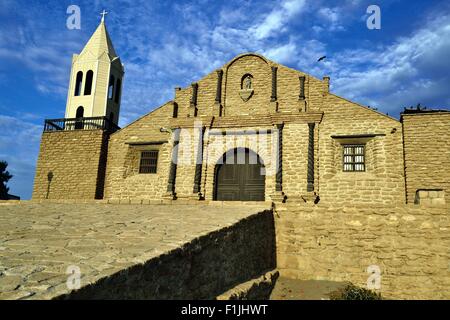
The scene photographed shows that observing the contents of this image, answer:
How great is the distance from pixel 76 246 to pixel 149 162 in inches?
475

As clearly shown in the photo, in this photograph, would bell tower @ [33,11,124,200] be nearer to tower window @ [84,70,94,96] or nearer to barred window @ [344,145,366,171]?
tower window @ [84,70,94,96]

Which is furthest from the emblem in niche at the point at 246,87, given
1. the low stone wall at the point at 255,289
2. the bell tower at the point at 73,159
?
the low stone wall at the point at 255,289

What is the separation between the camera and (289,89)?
15.0 metres


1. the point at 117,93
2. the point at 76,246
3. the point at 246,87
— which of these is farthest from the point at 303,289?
the point at 117,93

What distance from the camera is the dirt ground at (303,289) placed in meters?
7.78

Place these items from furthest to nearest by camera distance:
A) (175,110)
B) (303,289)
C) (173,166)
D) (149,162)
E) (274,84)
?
Answer: (175,110)
(149,162)
(173,166)
(274,84)
(303,289)

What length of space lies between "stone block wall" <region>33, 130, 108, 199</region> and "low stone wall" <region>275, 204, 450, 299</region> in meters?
10.4

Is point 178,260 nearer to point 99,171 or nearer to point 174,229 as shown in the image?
point 174,229

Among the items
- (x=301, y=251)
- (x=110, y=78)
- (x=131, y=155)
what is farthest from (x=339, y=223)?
(x=110, y=78)

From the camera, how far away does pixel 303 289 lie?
813cm

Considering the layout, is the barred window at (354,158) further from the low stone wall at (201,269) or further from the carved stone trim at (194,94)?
the carved stone trim at (194,94)

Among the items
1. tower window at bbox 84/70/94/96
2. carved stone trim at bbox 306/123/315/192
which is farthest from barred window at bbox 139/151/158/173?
tower window at bbox 84/70/94/96

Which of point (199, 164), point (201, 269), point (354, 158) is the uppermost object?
point (354, 158)

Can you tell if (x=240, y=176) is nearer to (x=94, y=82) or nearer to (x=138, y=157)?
(x=138, y=157)
